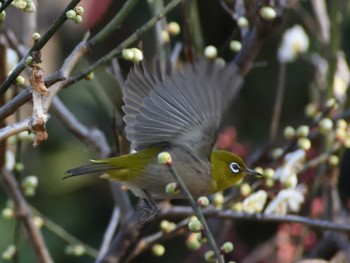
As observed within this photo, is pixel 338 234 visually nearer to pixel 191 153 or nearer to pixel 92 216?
pixel 191 153

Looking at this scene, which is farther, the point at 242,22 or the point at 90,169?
the point at 242,22

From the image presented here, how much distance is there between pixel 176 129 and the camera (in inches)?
85.0

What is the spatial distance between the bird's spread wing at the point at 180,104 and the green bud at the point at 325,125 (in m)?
0.50

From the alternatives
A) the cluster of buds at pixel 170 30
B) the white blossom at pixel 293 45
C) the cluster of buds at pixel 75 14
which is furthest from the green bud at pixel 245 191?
the white blossom at pixel 293 45

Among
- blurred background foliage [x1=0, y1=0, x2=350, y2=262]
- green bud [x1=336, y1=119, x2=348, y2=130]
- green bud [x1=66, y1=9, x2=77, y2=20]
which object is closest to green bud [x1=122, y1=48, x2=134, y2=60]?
green bud [x1=66, y1=9, x2=77, y2=20]

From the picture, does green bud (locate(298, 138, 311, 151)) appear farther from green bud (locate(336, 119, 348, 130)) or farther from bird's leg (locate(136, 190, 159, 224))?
bird's leg (locate(136, 190, 159, 224))

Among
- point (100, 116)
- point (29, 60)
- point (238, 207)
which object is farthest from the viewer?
point (100, 116)

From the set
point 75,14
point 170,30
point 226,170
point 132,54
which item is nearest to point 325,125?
point 226,170

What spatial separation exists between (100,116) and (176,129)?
3.05 m

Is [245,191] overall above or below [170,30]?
below

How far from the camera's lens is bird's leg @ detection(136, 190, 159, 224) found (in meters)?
2.15

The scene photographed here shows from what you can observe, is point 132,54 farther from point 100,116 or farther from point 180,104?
point 100,116

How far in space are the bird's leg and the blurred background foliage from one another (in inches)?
83.7

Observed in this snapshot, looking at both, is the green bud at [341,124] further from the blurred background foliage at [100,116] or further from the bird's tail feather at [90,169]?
the blurred background foliage at [100,116]
